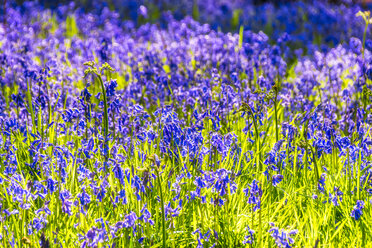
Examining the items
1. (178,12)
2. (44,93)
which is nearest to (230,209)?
(44,93)

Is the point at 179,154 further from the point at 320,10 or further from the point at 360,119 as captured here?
the point at 320,10

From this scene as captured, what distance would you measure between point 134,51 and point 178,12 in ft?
18.7

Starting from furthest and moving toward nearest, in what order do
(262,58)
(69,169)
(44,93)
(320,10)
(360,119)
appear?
(320,10), (262,58), (44,93), (360,119), (69,169)

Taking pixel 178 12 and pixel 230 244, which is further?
pixel 178 12

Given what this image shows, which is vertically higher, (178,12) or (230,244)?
(178,12)

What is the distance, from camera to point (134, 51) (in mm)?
6668

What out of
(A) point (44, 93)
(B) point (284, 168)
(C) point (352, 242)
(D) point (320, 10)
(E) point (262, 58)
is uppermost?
(D) point (320, 10)

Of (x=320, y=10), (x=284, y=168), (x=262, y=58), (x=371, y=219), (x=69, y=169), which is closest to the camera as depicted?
(x=371, y=219)

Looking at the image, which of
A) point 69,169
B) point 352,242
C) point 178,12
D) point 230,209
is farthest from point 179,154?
point 178,12

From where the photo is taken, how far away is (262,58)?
243 inches

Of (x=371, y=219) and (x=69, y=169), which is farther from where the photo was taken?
(x=69, y=169)

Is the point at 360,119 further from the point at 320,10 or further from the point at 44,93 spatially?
the point at 320,10

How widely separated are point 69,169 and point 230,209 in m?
1.18

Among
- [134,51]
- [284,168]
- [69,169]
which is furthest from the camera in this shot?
[134,51]
